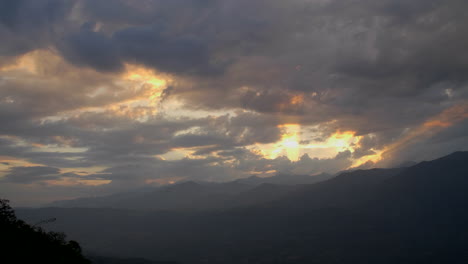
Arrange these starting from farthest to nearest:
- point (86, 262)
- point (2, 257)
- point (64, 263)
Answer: point (86, 262) < point (64, 263) < point (2, 257)

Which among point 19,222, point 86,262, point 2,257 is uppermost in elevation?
point 19,222

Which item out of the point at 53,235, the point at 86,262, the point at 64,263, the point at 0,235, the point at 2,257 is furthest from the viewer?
the point at 53,235

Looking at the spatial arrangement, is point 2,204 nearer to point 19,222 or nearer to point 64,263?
point 19,222

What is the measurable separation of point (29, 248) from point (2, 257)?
24.5 ft

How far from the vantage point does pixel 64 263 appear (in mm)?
72688

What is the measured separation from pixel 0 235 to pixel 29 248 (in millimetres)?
8267

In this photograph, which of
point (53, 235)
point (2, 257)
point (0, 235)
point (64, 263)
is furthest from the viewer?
point (53, 235)

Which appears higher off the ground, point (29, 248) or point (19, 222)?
point (19, 222)

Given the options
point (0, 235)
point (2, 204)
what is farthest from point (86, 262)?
point (2, 204)

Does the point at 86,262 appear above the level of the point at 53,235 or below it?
below

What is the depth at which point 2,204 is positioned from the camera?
84750 millimetres

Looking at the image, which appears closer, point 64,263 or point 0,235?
point 64,263

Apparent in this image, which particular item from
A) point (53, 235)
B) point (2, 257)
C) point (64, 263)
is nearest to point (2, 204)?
point (53, 235)

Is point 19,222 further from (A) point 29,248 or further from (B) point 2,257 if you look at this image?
(B) point 2,257
